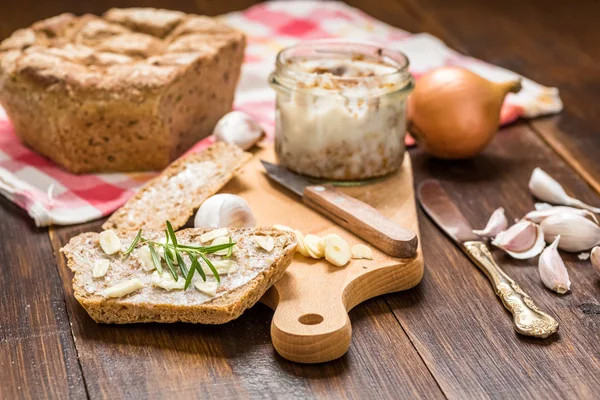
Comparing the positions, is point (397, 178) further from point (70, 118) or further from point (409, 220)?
point (70, 118)

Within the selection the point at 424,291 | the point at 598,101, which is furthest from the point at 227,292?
the point at 598,101

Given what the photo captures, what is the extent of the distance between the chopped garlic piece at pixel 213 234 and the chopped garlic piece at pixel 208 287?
0.17 m

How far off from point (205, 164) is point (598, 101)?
5.61 ft

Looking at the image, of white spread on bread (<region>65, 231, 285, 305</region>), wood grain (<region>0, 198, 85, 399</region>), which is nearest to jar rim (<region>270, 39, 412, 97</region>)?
white spread on bread (<region>65, 231, 285, 305</region>)

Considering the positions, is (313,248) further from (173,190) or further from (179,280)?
(173,190)

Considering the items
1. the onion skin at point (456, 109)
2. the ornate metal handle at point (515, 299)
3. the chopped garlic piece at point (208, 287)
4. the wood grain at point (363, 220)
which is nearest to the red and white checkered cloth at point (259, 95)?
the onion skin at point (456, 109)

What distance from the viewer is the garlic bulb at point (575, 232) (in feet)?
7.63

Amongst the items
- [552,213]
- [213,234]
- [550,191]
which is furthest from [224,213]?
[550,191]

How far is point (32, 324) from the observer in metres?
2.03

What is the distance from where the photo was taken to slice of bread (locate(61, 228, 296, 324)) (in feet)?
6.30

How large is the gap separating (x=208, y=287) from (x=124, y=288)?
0.63 ft

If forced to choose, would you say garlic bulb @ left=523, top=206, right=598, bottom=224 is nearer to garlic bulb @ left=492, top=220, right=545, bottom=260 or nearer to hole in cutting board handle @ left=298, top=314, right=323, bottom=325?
garlic bulb @ left=492, top=220, right=545, bottom=260

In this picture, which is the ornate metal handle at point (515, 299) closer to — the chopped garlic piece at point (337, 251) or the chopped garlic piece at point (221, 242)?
the chopped garlic piece at point (337, 251)

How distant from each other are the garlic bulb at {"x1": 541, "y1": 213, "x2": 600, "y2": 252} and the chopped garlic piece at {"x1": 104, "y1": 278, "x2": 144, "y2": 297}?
114 centimetres
